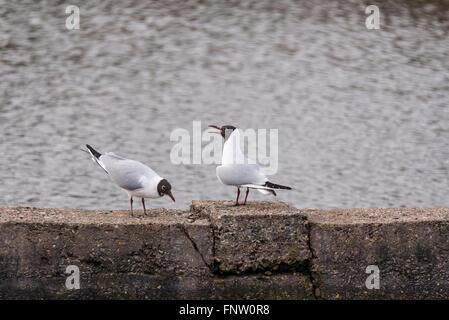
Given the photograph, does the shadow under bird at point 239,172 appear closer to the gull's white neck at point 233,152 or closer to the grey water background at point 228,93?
the gull's white neck at point 233,152

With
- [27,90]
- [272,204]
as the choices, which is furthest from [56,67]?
[272,204]

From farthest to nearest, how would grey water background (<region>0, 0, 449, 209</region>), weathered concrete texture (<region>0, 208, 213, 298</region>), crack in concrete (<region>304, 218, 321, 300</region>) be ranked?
grey water background (<region>0, 0, 449, 209</region>) → crack in concrete (<region>304, 218, 321, 300</region>) → weathered concrete texture (<region>0, 208, 213, 298</region>)

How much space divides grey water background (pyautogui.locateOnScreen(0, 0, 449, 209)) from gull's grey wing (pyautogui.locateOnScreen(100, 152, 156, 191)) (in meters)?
3.97

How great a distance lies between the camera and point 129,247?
19.0ft

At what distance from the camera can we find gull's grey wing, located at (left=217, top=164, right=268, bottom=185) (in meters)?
5.93

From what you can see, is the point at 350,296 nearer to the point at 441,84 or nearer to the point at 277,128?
Result: the point at 277,128

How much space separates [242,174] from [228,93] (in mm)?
7623

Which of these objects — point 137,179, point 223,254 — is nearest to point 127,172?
point 137,179

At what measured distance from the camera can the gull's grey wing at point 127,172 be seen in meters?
5.99

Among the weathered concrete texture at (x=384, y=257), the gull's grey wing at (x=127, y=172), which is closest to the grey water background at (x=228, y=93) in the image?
the gull's grey wing at (x=127, y=172)

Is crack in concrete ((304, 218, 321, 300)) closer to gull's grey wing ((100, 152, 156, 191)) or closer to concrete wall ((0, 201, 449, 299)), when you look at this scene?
concrete wall ((0, 201, 449, 299))

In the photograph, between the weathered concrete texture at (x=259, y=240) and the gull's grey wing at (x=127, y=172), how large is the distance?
0.57m

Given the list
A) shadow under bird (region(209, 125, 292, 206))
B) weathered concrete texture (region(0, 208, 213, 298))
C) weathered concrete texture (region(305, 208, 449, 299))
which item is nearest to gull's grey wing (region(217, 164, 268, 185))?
shadow under bird (region(209, 125, 292, 206))

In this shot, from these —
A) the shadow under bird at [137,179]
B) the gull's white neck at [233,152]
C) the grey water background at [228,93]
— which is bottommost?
the grey water background at [228,93]
